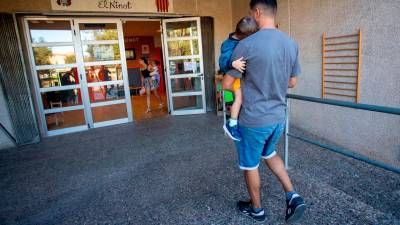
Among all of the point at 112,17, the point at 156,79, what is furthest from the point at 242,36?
the point at 156,79

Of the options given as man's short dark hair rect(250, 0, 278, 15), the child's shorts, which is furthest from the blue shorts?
man's short dark hair rect(250, 0, 278, 15)

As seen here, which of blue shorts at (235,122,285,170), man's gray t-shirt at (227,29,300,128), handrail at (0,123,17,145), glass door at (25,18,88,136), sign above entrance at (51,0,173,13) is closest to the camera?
man's gray t-shirt at (227,29,300,128)

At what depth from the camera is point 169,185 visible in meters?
2.92

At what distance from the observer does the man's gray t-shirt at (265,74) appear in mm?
1649

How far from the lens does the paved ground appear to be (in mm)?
2299

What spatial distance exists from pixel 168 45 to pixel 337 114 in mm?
4211

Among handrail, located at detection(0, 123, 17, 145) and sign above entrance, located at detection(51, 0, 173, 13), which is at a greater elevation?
sign above entrance, located at detection(51, 0, 173, 13)

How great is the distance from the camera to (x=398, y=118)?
10.6 ft

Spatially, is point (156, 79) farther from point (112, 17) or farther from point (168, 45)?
point (112, 17)

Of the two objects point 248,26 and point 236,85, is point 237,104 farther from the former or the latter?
point 248,26

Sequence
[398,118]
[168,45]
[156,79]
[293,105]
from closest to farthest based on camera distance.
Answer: [398,118] → [293,105] → [168,45] → [156,79]

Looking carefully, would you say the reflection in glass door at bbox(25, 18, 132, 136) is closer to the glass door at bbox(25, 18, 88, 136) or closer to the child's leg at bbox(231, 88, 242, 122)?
Answer: the glass door at bbox(25, 18, 88, 136)

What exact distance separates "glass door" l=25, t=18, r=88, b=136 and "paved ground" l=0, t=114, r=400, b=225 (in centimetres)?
116

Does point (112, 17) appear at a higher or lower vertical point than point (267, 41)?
higher
